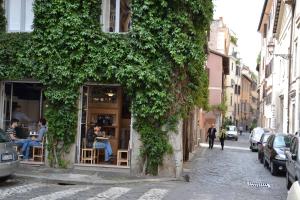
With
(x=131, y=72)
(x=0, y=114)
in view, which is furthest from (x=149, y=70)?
(x=0, y=114)

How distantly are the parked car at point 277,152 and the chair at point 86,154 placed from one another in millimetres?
6737

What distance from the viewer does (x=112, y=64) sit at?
1697 centimetres

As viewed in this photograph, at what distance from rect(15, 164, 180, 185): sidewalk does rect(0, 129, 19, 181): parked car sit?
1.32 meters

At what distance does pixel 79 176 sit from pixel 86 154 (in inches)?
91.7

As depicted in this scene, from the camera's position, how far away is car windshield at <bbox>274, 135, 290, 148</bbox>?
20.2m

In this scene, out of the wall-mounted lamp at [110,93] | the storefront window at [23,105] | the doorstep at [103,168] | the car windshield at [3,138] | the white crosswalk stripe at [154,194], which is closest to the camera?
the white crosswalk stripe at [154,194]

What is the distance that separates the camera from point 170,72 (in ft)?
55.3

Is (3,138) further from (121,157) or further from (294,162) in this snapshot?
(294,162)

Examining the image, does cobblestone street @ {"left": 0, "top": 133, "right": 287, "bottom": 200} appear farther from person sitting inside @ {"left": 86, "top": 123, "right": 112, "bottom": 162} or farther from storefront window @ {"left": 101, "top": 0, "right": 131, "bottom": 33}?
storefront window @ {"left": 101, "top": 0, "right": 131, "bottom": 33}

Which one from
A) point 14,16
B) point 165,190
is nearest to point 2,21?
point 14,16

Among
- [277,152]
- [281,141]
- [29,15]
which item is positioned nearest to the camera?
[29,15]

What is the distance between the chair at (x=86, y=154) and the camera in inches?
707

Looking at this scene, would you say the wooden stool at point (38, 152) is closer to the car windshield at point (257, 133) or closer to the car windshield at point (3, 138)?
the car windshield at point (3, 138)

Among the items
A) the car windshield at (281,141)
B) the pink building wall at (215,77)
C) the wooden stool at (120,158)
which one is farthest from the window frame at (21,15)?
the pink building wall at (215,77)
